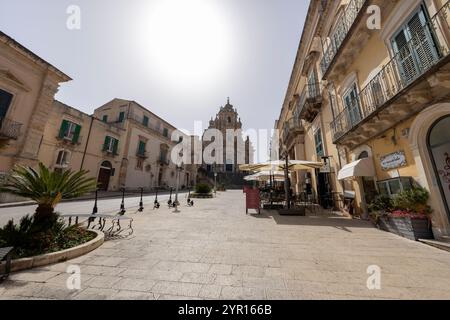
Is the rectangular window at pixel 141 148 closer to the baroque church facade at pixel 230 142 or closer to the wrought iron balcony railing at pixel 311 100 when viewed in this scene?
the wrought iron balcony railing at pixel 311 100

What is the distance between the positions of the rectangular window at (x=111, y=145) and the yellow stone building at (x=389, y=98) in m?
22.6

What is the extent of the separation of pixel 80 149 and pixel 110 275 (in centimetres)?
2050

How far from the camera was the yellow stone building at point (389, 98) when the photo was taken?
4395mm

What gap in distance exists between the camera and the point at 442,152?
477 cm

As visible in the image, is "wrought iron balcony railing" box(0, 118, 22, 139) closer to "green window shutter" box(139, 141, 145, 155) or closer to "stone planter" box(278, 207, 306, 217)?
"green window shutter" box(139, 141, 145, 155)

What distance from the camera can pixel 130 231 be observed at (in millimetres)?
5301

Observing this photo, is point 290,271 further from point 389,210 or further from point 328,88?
point 328,88

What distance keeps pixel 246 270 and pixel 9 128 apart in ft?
55.3

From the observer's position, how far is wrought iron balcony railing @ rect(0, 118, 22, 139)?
36.3 feet

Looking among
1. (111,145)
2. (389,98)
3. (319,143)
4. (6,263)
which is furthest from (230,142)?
(6,263)

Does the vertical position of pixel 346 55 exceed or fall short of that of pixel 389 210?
it exceeds it

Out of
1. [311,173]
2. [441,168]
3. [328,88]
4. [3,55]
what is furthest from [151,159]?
[441,168]

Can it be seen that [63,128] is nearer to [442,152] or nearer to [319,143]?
[319,143]

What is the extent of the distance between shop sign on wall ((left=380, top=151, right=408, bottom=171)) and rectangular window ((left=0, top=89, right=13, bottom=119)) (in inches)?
802
